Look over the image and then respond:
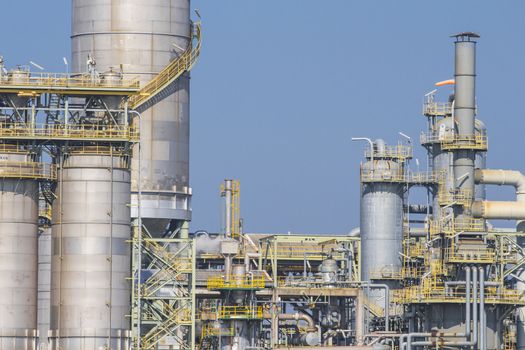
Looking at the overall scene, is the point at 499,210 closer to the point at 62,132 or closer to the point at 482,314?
the point at 482,314

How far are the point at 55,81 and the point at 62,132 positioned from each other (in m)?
2.84

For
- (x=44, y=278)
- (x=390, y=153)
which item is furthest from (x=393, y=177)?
(x=44, y=278)

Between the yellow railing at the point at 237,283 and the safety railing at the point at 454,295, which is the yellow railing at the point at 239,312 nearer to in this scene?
the yellow railing at the point at 237,283

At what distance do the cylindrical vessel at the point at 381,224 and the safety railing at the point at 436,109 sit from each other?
4.03 m

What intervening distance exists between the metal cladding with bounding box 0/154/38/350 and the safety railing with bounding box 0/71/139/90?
12.2ft

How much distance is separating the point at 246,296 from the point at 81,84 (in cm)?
1558

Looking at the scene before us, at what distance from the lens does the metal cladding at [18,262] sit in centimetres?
9456

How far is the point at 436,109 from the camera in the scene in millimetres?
125188

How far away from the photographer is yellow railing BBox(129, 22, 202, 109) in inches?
4104

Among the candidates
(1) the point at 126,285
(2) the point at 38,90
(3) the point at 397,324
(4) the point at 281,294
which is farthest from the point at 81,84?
(3) the point at 397,324

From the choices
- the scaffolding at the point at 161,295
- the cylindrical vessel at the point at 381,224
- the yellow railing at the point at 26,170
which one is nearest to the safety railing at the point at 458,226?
the scaffolding at the point at 161,295

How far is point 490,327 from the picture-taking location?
341ft

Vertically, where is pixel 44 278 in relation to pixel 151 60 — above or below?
below

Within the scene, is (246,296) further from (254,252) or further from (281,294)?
(254,252)
